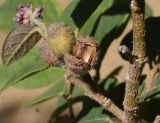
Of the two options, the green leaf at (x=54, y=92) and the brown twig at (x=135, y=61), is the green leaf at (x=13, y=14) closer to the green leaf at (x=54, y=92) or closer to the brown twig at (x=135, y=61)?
the green leaf at (x=54, y=92)

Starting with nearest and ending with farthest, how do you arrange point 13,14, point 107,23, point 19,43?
point 19,43 → point 107,23 → point 13,14

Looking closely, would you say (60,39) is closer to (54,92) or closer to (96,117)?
(96,117)

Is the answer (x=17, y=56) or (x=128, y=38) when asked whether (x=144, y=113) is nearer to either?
(x=128, y=38)

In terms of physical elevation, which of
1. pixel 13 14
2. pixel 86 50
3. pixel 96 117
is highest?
pixel 13 14

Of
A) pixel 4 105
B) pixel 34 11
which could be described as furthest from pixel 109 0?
pixel 4 105

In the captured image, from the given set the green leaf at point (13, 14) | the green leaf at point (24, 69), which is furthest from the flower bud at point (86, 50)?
the green leaf at point (13, 14)

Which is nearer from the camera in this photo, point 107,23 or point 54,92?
point 107,23

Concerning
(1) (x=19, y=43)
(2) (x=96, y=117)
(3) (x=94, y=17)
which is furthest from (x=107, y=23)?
(1) (x=19, y=43)
